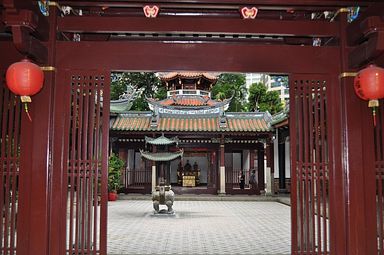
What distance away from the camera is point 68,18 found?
16.7 ft

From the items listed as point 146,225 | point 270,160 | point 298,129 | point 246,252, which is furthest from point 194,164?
point 298,129

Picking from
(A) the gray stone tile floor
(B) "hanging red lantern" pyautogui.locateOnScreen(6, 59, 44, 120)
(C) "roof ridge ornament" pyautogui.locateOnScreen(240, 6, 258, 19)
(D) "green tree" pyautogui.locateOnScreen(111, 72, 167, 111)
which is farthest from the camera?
(D) "green tree" pyautogui.locateOnScreen(111, 72, 167, 111)

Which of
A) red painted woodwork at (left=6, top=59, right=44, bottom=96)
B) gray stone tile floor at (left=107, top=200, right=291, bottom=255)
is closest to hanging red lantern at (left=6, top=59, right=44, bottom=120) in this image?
red painted woodwork at (left=6, top=59, right=44, bottom=96)

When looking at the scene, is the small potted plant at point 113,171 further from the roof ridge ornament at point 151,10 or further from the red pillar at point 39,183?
the roof ridge ornament at point 151,10

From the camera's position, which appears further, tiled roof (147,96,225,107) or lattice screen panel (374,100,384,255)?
tiled roof (147,96,225,107)

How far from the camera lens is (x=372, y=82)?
434 centimetres

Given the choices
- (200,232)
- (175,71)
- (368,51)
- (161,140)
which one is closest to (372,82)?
(368,51)

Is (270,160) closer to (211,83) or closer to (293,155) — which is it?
(211,83)

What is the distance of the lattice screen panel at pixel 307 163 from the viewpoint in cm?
506

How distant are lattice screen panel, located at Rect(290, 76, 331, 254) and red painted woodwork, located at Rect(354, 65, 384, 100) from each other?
766 mm

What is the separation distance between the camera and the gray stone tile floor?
306 inches

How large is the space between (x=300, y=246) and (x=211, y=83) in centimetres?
2318

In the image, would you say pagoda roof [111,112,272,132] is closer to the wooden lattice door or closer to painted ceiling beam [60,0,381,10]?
the wooden lattice door

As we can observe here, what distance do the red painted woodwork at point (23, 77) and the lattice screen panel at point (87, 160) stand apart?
768mm
